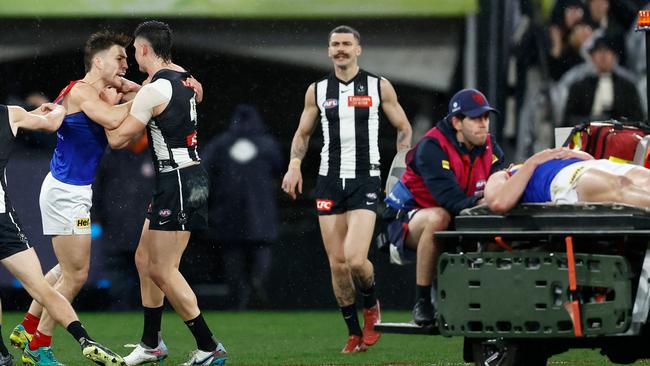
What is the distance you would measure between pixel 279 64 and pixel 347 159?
12.9 ft

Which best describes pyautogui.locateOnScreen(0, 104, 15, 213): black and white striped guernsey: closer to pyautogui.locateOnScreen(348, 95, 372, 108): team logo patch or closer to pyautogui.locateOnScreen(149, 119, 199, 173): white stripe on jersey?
pyautogui.locateOnScreen(149, 119, 199, 173): white stripe on jersey

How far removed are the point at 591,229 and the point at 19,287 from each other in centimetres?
968

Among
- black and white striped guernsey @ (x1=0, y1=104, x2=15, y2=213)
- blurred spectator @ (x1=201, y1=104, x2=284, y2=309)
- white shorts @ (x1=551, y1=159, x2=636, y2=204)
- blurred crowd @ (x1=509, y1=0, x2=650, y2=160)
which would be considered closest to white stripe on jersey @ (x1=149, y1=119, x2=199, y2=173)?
black and white striped guernsey @ (x1=0, y1=104, x2=15, y2=213)

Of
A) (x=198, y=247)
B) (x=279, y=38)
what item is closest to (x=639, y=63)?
(x=279, y=38)

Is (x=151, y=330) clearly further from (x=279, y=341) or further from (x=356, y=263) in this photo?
(x=279, y=341)

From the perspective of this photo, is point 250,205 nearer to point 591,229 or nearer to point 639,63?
point 639,63

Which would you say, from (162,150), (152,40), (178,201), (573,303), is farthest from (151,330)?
(573,303)

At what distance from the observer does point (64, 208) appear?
10562 millimetres

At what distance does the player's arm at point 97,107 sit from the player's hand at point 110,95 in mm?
160

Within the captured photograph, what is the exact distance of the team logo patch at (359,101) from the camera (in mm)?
12336

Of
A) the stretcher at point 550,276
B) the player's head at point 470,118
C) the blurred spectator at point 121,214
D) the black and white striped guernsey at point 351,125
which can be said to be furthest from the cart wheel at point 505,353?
the blurred spectator at point 121,214

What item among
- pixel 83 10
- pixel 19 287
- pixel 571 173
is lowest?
pixel 19 287

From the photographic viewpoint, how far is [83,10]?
51.9ft

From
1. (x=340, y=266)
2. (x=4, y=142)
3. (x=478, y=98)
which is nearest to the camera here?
(x=478, y=98)
